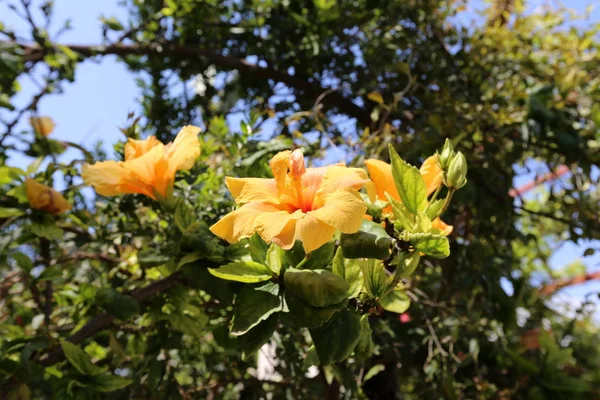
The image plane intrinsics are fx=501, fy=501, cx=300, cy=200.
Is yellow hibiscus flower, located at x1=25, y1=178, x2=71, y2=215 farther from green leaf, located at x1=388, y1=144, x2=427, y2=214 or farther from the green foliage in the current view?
green leaf, located at x1=388, y1=144, x2=427, y2=214

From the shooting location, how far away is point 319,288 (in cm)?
47

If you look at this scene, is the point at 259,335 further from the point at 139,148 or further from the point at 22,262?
the point at 22,262

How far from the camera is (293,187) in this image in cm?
51

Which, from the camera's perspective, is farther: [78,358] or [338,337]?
[78,358]

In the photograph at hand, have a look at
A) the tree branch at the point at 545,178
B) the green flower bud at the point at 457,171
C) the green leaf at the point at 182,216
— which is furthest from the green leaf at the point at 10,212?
the tree branch at the point at 545,178

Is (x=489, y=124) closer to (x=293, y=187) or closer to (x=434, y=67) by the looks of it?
(x=434, y=67)

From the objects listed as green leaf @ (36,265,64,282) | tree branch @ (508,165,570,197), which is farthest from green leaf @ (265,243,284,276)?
tree branch @ (508,165,570,197)

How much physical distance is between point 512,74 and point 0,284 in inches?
60.4

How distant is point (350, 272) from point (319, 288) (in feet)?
0.23

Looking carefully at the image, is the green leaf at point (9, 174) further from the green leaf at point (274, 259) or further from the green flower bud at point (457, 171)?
the green flower bud at point (457, 171)

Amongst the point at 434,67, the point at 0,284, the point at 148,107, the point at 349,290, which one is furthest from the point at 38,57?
the point at 349,290

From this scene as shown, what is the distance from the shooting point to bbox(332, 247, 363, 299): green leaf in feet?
1.72

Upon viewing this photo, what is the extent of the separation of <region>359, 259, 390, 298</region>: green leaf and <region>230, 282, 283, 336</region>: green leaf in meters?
0.09

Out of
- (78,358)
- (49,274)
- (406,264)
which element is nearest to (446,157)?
(406,264)
